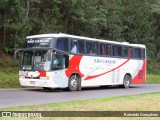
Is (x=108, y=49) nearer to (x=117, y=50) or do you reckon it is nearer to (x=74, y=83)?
(x=117, y=50)

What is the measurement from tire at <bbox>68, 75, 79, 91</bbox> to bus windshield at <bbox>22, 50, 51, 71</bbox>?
2.19 meters

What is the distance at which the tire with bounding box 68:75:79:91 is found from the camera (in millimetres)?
23203

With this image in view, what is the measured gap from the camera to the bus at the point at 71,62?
21.8 m

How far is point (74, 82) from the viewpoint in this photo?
23594 mm

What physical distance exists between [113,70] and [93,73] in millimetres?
2547

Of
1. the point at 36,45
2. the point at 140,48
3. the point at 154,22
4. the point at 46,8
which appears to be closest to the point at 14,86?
the point at 36,45

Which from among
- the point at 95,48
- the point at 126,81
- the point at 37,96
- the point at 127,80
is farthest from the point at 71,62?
the point at 127,80

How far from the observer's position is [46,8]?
37500 mm

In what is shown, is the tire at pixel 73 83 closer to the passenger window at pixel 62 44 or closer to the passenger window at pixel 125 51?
the passenger window at pixel 62 44

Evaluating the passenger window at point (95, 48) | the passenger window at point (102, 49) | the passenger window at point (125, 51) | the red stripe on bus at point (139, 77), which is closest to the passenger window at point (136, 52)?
the passenger window at point (125, 51)

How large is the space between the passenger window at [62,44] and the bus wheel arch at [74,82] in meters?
1.86

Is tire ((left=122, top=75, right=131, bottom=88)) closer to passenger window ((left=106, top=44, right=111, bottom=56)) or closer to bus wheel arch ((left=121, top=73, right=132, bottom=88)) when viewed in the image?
bus wheel arch ((left=121, top=73, right=132, bottom=88))

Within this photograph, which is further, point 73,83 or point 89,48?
point 89,48

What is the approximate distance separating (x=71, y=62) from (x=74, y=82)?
1.34m
